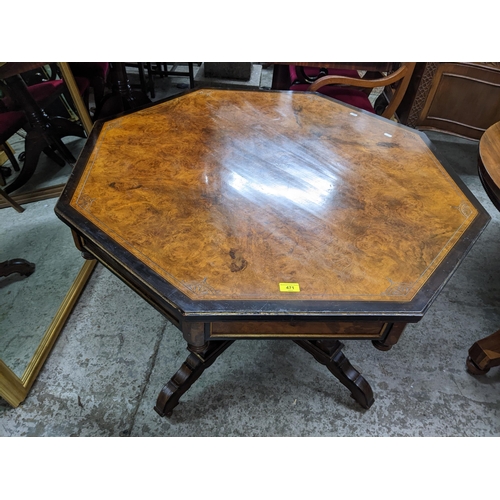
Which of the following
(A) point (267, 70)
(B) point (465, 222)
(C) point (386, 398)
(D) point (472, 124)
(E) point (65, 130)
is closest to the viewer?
(B) point (465, 222)

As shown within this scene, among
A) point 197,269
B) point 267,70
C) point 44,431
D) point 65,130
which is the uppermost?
point 197,269

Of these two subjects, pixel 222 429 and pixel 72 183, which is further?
pixel 222 429

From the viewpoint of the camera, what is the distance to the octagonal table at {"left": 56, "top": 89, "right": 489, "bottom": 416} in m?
1.01

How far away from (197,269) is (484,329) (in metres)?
1.74

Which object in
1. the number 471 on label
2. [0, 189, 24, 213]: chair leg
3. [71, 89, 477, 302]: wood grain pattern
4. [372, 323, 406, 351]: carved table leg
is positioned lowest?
[0, 189, 24, 213]: chair leg

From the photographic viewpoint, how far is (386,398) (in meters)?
1.66

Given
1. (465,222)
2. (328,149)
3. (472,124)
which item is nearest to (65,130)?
(328,149)

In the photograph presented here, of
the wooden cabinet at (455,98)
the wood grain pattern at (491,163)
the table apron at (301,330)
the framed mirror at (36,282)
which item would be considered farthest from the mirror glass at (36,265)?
the wooden cabinet at (455,98)

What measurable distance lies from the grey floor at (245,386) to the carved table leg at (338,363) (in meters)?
0.12

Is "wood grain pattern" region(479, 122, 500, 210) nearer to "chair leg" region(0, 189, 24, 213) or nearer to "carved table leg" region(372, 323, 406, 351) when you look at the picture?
"carved table leg" region(372, 323, 406, 351)

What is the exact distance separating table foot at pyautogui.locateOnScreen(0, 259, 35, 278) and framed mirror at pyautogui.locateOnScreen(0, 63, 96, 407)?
0.02 metres

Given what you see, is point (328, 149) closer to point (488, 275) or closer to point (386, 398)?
point (386, 398)

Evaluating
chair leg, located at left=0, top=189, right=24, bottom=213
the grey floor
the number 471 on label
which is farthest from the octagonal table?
chair leg, located at left=0, top=189, right=24, bottom=213

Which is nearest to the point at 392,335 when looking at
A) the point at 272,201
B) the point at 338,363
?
the point at 338,363
